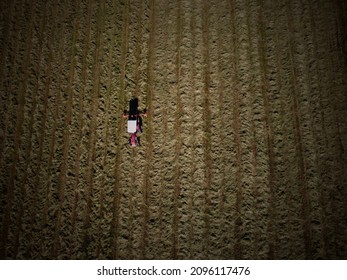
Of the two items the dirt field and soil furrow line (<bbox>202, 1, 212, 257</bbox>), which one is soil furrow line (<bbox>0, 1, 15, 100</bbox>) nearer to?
the dirt field

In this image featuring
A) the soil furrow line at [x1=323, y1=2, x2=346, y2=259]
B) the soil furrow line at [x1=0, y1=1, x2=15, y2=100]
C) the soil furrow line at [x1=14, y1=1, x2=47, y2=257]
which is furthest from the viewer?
the soil furrow line at [x1=0, y1=1, x2=15, y2=100]

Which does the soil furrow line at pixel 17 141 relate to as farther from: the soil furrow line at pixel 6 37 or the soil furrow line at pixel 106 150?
the soil furrow line at pixel 106 150

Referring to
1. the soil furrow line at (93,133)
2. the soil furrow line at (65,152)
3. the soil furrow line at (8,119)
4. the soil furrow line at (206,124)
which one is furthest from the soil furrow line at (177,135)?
the soil furrow line at (8,119)

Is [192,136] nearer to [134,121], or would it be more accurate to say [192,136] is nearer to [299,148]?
[134,121]

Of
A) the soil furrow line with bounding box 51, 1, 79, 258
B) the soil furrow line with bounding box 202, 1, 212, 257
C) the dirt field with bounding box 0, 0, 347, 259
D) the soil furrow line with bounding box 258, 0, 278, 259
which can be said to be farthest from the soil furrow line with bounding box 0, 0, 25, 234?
the soil furrow line with bounding box 258, 0, 278, 259

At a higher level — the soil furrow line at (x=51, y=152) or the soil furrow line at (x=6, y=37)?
the soil furrow line at (x=6, y=37)

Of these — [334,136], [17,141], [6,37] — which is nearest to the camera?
[334,136]

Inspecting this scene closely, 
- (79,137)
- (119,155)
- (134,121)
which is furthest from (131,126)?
(79,137)
